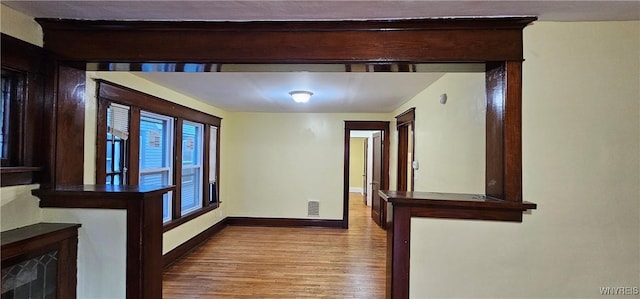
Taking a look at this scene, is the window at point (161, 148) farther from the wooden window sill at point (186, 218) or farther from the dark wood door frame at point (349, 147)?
the dark wood door frame at point (349, 147)

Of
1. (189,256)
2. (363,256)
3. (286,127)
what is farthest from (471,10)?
(286,127)

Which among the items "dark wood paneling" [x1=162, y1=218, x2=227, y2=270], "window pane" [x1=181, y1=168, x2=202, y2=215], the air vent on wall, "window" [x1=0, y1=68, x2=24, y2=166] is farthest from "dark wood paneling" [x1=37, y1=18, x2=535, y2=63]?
the air vent on wall

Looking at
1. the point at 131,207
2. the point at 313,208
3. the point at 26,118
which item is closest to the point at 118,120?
the point at 26,118

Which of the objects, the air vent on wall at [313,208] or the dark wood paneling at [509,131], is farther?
the air vent on wall at [313,208]

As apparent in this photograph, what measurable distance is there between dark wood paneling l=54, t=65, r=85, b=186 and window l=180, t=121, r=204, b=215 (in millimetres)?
2339

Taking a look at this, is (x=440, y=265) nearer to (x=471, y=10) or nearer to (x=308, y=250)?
(x=471, y=10)

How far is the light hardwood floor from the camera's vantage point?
312cm

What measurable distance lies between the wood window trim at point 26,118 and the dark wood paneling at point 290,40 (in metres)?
0.14

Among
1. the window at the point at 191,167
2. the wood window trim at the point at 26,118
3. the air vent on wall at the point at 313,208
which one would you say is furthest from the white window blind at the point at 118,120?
the air vent on wall at the point at 313,208

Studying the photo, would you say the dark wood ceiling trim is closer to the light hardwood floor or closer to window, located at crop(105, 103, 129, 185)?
the light hardwood floor

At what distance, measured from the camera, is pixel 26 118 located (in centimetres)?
174

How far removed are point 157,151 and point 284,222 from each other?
2.78 meters

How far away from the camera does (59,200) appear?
5.99ft

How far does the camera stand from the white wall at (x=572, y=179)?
5.58ft
